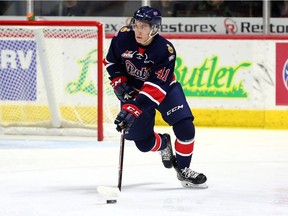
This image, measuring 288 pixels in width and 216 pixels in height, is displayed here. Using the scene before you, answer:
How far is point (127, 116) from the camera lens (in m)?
4.73

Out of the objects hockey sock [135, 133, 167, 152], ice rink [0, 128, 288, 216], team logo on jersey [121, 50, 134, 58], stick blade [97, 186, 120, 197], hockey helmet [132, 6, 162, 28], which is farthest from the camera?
hockey sock [135, 133, 167, 152]

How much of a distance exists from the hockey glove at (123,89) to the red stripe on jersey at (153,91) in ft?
0.66

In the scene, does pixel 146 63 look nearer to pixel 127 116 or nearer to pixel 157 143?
pixel 127 116

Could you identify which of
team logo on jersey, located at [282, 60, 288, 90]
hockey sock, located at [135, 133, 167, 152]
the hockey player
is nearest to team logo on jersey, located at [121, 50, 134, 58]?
the hockey player

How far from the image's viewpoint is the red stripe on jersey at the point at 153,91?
15.6 feet

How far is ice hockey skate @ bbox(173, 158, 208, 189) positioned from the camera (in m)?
5.01

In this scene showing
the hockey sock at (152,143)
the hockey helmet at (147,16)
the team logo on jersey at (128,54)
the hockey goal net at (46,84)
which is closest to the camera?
the hockey helmet at (147,16)

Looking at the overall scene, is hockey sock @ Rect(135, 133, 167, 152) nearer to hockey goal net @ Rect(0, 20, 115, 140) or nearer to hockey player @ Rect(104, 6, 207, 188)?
hockey player @ Rect(104, 6, 207, 188)

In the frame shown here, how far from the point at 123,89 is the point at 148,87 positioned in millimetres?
254

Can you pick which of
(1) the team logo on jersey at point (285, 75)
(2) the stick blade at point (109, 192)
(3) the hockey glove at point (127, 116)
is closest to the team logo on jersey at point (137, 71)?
(3) the hockey glove at point (127, 116)

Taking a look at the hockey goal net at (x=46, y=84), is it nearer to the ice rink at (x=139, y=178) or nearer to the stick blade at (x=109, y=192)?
the ice rink at (x=139, y=178)

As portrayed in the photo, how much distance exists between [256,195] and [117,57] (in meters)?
1.01

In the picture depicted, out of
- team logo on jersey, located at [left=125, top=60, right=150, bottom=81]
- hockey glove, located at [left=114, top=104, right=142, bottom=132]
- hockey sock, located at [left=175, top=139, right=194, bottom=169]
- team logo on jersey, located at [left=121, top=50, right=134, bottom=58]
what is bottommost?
hockey sock, located at [left=175, top=139, right=194, bottom=169]

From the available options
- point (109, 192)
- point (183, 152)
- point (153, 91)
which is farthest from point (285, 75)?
point (109, 192)
